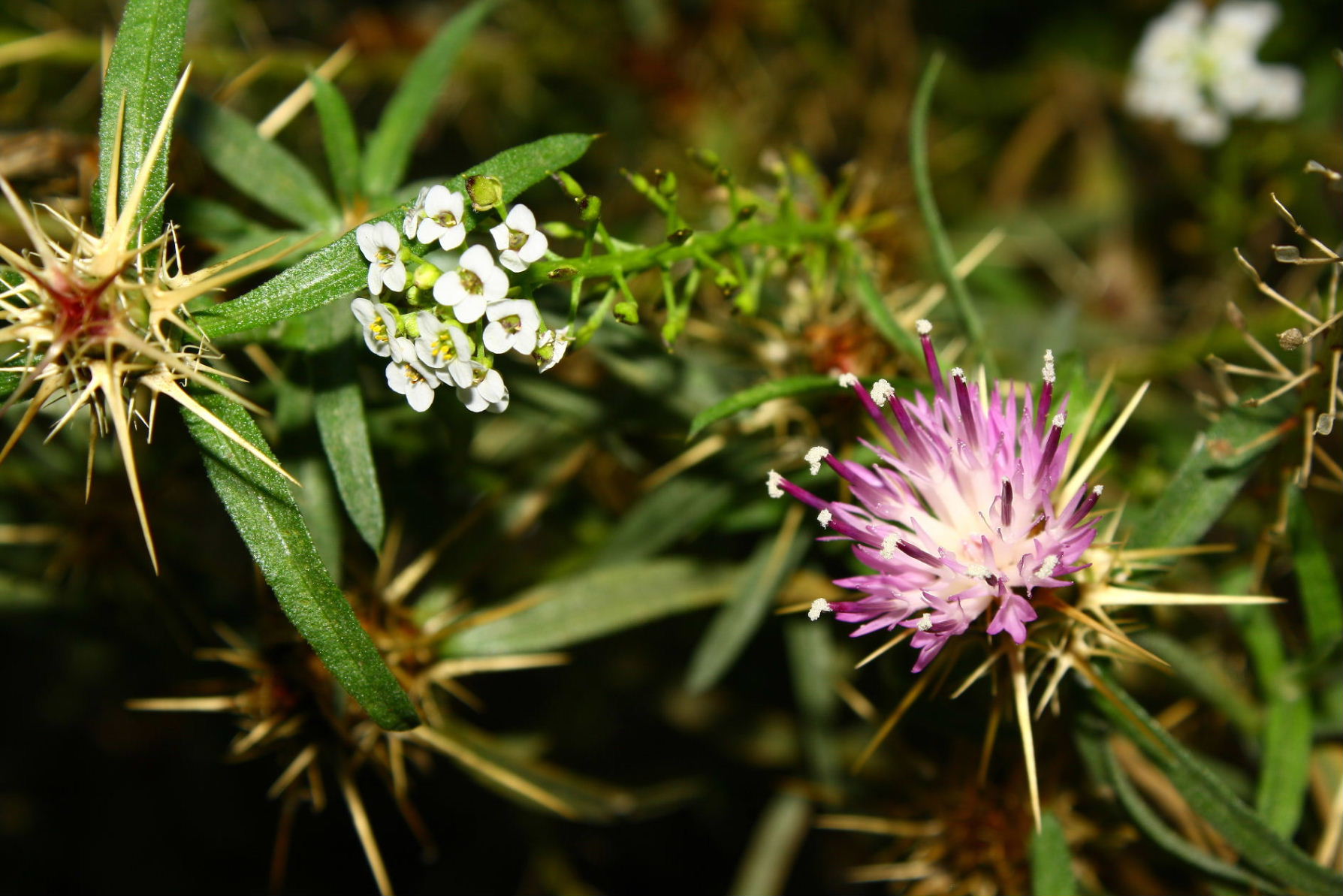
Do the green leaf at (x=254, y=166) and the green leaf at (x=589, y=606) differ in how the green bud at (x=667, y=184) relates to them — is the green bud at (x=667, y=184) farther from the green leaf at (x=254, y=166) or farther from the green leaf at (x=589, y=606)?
the green leaf at (x=589, y=606)

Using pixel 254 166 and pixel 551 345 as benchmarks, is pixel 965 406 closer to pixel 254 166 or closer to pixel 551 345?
pixel 551 345

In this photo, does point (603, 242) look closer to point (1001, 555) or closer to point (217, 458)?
point (217, 458)

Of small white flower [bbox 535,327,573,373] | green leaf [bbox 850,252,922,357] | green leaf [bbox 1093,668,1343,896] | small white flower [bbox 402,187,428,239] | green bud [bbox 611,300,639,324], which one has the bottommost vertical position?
green leaf [bbox 1093,668,1343,896]

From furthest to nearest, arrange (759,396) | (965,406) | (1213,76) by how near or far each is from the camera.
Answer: (1213,76)
(759,396)
(965,406)

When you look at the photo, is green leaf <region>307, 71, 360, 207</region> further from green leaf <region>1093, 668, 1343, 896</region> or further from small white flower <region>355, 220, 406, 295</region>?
green leaf <region>1093, 668, 1343, 896</region>

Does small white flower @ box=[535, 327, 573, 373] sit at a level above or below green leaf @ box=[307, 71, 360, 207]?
below

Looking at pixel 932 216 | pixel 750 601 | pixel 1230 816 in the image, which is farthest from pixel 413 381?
pixel 1230 816

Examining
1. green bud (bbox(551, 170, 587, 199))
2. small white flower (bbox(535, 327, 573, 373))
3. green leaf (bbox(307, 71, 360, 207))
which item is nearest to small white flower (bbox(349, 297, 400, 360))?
small white flower (bbox(535, 327, 573, 373))

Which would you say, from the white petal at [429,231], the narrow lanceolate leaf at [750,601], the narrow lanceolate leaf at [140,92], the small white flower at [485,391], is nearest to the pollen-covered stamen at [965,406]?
the narrow lanceolate leaf at [750,601]

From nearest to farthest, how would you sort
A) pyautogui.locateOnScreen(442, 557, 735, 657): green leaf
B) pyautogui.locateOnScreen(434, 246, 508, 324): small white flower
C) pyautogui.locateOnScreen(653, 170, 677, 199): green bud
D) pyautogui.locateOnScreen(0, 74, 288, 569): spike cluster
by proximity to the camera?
pyautogui.locateOnScreen(0, 74, 288, 569): spike cluster < pyautogui.locateOnScreen(434, 246, 508, 324): small white flower < pyautogui.locateOnScreen(653, 170, 677, 199): green bud < pyautogui.locateOnScreen(442, 557, 735, 657): green leaf
